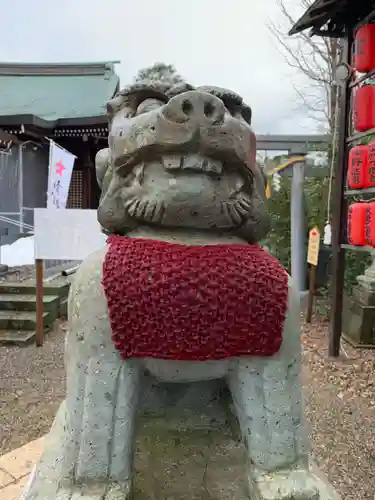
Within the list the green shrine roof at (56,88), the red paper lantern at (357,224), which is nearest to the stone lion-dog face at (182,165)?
the red paper lantern at (357,224)

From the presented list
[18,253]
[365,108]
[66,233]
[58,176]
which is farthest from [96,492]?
[18,253]

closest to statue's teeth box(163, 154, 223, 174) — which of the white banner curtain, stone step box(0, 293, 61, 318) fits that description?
stone step box(0, 293, 61, 318)

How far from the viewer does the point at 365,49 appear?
377cm

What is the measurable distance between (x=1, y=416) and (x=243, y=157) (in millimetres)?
2760

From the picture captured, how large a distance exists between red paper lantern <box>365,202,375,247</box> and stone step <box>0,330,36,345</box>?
10.1ft

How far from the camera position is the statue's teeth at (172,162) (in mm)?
967

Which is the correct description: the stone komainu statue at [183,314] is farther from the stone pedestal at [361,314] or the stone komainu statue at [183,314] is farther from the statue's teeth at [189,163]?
the stone pedestal at [361,314]

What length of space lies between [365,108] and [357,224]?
907mm

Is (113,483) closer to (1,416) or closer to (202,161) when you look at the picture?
(202,161)

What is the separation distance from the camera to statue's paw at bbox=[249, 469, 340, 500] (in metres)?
0.95

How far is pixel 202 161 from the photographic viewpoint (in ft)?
3.18

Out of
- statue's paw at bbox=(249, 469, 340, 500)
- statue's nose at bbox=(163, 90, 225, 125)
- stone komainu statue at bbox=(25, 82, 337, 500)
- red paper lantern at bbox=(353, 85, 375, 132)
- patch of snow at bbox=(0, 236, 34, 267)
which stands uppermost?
red paper lantern at bbox=(353, 85, 375, 132)

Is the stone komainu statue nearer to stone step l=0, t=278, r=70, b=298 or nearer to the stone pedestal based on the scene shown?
the stone pedestal

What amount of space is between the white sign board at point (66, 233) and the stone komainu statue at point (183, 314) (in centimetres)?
268
